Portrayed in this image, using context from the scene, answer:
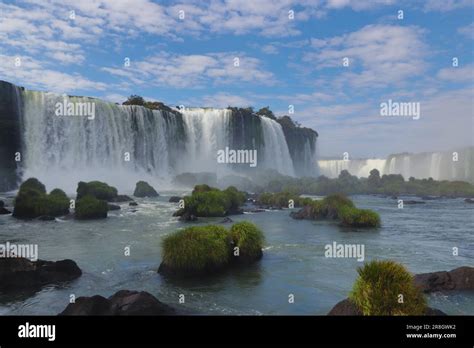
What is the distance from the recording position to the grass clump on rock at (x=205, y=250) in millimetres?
15594

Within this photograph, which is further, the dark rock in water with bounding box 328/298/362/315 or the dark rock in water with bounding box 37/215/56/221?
the dark rock in water with bounding box 37/215/56/221

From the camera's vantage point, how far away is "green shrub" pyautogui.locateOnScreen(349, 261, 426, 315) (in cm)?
927

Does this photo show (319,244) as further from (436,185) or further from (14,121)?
(436,185)

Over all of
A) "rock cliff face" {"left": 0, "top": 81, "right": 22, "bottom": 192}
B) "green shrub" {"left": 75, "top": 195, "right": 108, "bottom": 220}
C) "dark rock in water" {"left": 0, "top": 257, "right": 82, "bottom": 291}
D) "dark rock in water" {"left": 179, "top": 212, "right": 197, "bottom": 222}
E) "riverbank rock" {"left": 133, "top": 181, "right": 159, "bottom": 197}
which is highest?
"rock cliff face" {"left": 0, "top": 81, "right": 22, "bottom": 192}

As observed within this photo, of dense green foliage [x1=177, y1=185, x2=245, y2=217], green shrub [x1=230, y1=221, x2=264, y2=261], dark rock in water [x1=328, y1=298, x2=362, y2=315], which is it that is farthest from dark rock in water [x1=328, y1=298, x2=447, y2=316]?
dense green foliage [x1=177, y1=185, x2=245, y2=217]

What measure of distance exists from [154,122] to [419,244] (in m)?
61.6

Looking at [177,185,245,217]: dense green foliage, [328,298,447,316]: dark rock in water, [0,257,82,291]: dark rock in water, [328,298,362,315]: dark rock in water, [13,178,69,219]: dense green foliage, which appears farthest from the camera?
[177,185,245,217]: dense green foliage

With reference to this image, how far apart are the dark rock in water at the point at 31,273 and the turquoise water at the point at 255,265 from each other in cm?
59

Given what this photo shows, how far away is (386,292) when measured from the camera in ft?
31.0

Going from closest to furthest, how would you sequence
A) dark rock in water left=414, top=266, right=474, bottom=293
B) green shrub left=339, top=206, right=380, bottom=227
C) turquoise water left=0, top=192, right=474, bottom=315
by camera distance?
turquoise water left=0, top=192, right=474, bottom=315 < dark rock in water left=414, top=266, right=474, bottom=293 < green shrub left=339, top=206, right=380, bottom=227

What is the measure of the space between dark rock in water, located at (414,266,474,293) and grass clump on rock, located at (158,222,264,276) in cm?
740

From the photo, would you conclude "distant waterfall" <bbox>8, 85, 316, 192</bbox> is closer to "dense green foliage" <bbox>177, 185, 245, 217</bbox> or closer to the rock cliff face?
the rock cliff face

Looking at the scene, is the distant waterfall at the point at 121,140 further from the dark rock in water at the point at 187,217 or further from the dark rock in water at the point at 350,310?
the dark rock in water at the point at 350,310

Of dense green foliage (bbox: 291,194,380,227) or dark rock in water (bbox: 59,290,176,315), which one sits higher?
dense green foliage (bbox: 291,194,380,227)
